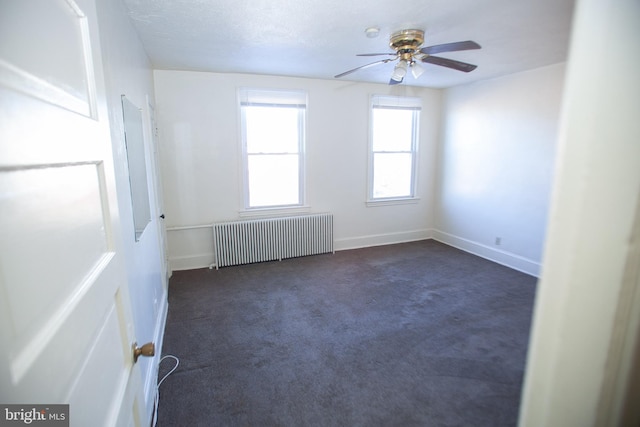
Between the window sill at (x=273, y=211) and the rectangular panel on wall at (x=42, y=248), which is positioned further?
the window sill at (x=273, y=211)

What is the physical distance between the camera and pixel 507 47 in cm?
296

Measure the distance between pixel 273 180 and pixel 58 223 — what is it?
3927 mm

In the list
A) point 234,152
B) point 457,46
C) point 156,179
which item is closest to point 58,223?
point 457,46

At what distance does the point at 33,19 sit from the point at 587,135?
35.6 inches

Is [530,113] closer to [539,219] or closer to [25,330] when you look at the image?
[539,219]

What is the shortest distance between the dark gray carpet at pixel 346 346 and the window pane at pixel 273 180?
1030 mm

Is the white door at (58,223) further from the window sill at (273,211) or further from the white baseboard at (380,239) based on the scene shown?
the white baseboard at (380,239)

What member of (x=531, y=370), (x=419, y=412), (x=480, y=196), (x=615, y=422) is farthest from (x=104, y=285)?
(x=480, y=196)

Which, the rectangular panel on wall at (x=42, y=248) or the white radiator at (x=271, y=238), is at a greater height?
the rectangular panel on wall at (x=42, y=248)

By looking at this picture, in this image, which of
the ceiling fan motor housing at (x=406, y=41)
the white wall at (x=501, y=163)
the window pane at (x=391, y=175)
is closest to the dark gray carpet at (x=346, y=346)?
the white wall at (x=501, y=163)

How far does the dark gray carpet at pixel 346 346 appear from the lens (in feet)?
6.19

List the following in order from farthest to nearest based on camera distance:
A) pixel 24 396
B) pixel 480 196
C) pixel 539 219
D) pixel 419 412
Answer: pixel 480 196 < pixel 539 219 < pixel 419 412 < pixel 24 396

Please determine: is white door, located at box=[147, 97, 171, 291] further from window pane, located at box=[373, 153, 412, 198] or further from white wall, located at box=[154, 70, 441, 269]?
window pane, located at box=[373, 153, 412, 198]

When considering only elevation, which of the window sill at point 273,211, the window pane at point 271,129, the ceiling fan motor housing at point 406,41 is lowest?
the window sill at point 273,211
